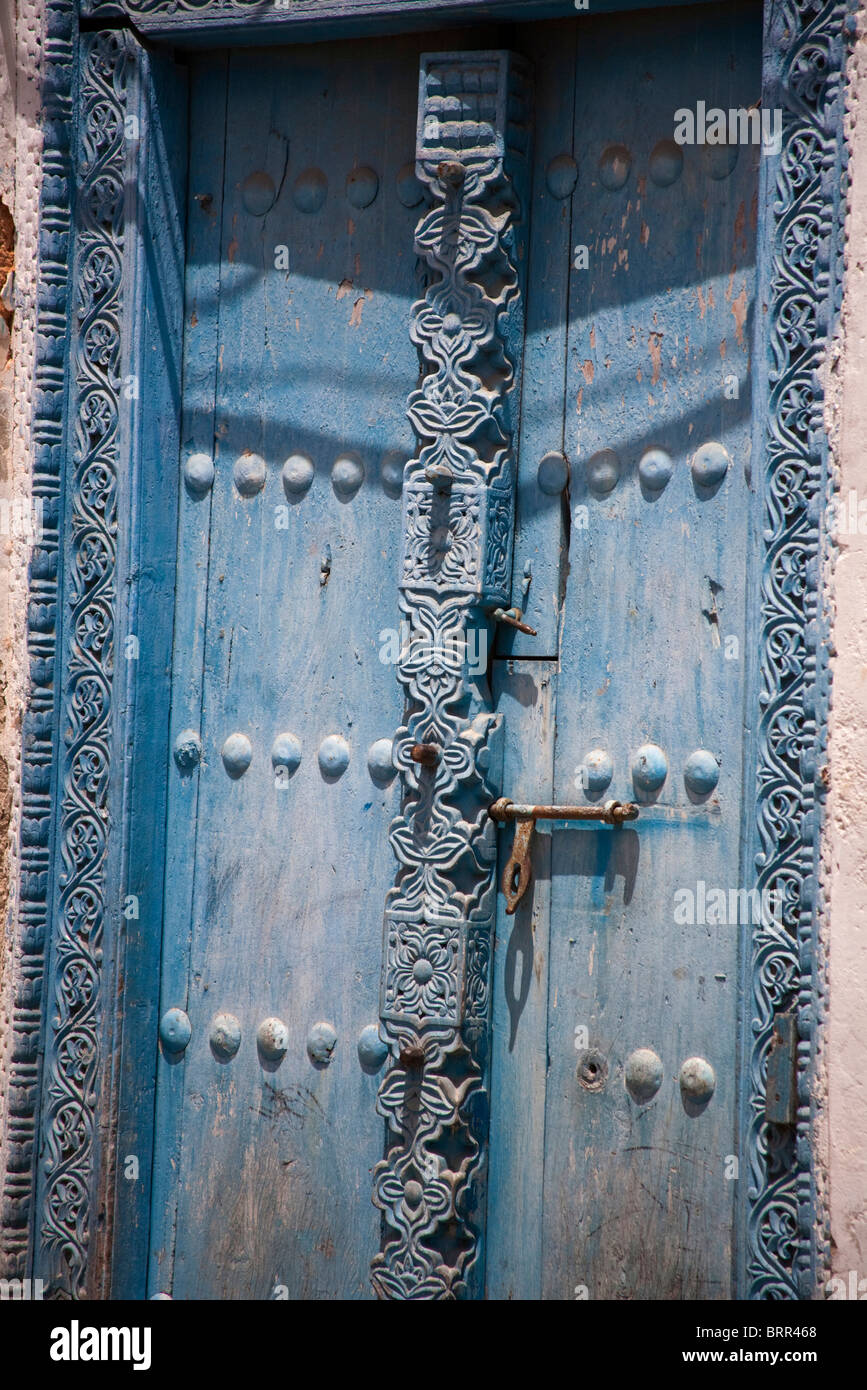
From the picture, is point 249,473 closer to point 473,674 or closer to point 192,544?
point 192,544

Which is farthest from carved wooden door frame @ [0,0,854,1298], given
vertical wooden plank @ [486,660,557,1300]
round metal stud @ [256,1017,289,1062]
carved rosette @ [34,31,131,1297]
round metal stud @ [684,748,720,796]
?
round metal stud @ [684,748,720,796]

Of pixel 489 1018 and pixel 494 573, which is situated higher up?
pixel 494 573

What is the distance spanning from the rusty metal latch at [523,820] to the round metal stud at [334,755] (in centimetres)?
32

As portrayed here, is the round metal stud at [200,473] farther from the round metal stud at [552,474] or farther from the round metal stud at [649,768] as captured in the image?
the round metal stud at [649,768]

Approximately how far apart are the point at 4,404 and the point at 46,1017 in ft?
4.02

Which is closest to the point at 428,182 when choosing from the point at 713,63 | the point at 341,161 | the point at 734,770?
the point at 341,161

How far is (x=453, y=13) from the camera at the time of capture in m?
2.83

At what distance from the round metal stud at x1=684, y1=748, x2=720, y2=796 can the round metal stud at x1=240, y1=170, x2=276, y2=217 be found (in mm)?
1391

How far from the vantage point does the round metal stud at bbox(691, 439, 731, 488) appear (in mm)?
2736

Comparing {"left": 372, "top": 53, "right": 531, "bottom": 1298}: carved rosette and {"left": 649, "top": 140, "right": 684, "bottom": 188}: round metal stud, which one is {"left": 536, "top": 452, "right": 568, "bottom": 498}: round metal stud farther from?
{"left": 649, "top": 140, "right": 684, "bottom": 188}: round metal stud

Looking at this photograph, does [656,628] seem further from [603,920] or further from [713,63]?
[713,63]

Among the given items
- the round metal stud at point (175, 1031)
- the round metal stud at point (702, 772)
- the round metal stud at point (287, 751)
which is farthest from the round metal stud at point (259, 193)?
the round metal stud at point (175, 1031)

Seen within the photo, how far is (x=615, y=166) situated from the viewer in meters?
2.85

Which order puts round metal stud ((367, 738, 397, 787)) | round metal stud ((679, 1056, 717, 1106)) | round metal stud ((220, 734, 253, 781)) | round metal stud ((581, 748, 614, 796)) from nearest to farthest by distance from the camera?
1. round metal stud ((679, 1056, 717, 1106))
2. round metal stud ((581, 748, 614, 796))
3. round metal stud ((367, 738, 397, 787))
4. round metal stud ((220, 734, 253, 781))
